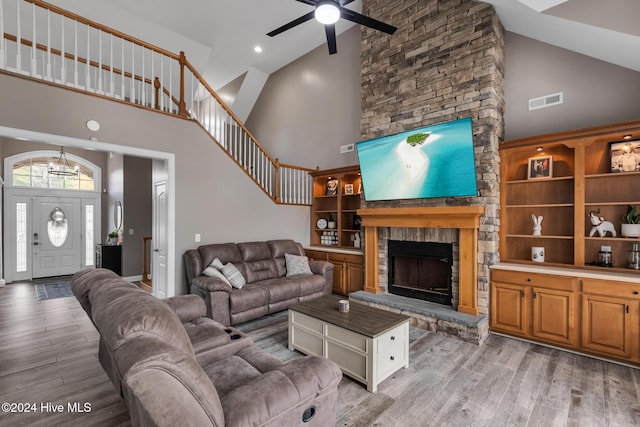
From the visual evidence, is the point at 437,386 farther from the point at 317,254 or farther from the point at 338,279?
the point at 317,254

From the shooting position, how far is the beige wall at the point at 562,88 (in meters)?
3.53

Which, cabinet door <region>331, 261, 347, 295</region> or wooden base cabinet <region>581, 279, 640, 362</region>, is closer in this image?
wooden base cabinet <region>581, 279, 640, 362</region>

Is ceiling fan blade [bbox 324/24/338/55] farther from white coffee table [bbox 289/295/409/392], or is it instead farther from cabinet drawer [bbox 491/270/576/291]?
cabinet drawer [bbox 491/270/576/291]

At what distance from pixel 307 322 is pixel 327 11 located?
123 inches

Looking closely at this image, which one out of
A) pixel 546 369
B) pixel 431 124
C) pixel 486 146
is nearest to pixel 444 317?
pixel 546 369

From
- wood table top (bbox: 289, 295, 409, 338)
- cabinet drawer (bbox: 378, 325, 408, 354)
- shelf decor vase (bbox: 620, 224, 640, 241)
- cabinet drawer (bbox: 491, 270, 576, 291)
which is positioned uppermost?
shelf decor vase (bbox: 620, 224, 640, 241)

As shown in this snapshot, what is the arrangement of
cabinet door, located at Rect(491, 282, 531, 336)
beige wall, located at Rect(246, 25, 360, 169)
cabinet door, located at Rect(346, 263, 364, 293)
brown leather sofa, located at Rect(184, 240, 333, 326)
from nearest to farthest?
cabinet door, located at Rect(491, 282, 531, 336) → brown leather sofa, located at Rect(184, 240, 333, 326) → cabinet door, located at Rect(346, 263, 364, 293) → beige wall, located at Rect(246, 25, 360, 169)

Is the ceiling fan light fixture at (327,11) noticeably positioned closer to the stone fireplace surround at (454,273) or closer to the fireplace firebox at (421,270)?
the stone fireplace surround at (454,273)

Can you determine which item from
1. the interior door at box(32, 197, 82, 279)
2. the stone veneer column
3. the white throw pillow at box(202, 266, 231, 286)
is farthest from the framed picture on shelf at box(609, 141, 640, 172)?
the interior door at box(32, 197, 82, 279)

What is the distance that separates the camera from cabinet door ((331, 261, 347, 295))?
5648 millimetres

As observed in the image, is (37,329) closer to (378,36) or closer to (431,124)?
(431,124)

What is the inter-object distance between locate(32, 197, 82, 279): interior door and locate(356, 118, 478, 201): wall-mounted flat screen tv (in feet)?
25.8

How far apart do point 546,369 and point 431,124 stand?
3.27m

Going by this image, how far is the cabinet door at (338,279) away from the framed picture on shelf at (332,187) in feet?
5.02
